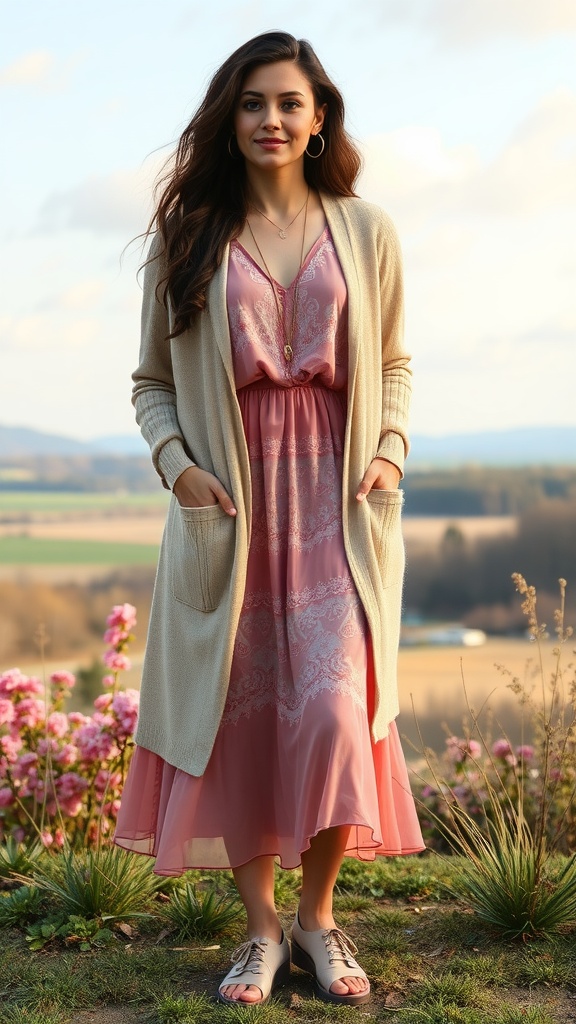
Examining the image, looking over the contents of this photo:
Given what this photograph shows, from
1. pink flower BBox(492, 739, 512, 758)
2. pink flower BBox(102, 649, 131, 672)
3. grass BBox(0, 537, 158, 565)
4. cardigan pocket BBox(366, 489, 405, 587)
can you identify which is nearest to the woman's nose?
cardigan pocket BBox(366, 489, 405, 587)

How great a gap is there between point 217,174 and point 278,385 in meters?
0.71

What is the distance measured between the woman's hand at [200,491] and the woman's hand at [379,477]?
37cm

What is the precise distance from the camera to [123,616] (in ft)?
17.6

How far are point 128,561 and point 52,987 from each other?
23.0 metres

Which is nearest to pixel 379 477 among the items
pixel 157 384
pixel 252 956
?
pixel 157 384

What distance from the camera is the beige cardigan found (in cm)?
337

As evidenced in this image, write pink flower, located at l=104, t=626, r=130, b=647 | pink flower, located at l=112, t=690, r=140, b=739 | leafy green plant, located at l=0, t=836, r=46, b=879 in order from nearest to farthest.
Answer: leafy green plant, located at l=0, t=836, r=46, b=879, pink flower, located at l=112, t=690, r=140, b=739, pink flower, located at l=104, t=626, r=130, b=647

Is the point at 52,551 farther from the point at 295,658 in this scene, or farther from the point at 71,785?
the point at 295,658

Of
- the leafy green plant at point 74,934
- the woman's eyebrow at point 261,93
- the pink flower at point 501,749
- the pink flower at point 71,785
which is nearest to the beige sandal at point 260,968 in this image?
the leafy green plant at point 74,934

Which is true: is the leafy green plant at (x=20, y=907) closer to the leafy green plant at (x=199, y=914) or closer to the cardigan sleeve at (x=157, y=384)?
the leafy green plant at (x=199, y=914)

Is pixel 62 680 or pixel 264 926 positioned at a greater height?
pixel 62 680

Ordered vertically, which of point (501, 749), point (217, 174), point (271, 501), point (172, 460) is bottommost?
point (501, 749)

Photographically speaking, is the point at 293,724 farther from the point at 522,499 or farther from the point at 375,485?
the point at 522,499

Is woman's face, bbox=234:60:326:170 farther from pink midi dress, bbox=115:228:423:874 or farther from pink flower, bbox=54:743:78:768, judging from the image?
pink flower, bbox=54:743:78:768
